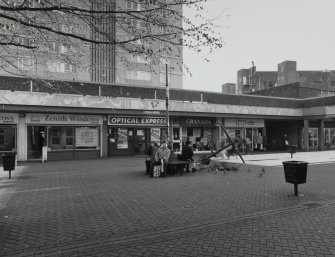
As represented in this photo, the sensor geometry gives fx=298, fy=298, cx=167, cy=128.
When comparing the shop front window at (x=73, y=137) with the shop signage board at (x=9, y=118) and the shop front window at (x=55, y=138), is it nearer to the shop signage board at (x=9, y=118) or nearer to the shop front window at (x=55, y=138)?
the shop front window at (x=55, y=138)

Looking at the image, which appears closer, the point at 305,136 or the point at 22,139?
the point at 22,139

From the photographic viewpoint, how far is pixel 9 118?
18.5 metres

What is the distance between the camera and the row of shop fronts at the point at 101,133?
18844 millimetres

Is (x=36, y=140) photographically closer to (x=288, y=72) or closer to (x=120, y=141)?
(x=120, y=141)

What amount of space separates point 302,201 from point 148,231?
4.60 metres

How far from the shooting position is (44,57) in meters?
8.65

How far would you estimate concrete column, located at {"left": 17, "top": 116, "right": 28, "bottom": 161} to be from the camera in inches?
739

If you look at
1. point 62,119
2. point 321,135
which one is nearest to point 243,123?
point 321,135

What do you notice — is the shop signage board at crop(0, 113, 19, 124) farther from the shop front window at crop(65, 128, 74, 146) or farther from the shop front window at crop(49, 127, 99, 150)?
the shop front window at crop(65, 128, 74, 146)

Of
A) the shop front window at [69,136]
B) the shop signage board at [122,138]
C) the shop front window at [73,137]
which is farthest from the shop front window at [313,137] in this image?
the shop front window at [69,136]

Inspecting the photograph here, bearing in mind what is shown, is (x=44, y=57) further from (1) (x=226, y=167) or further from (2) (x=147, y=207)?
(1) (x=226, y=167)

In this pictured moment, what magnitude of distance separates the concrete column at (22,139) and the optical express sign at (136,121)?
5.54 meters

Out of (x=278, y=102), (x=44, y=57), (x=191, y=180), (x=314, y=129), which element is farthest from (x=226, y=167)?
(x=314, y=129)

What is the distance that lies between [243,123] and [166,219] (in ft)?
76.0
